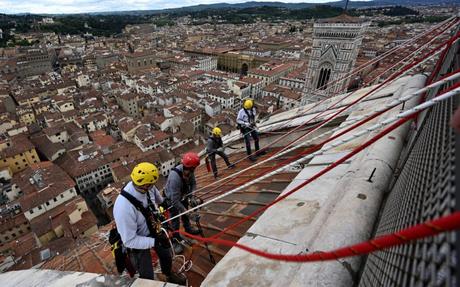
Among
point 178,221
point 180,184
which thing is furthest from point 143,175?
point 178,221

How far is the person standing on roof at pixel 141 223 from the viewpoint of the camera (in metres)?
2.69

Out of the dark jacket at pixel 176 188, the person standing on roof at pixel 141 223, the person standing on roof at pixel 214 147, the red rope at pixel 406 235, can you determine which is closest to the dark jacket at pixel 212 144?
the person standing on roof at pixel 214 147

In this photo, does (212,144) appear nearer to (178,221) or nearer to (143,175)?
(178,221)

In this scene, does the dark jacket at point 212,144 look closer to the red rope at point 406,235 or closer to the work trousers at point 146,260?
the work trousers at point 146,260

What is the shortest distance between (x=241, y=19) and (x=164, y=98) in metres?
128

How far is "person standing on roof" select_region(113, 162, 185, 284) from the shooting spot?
2693mm

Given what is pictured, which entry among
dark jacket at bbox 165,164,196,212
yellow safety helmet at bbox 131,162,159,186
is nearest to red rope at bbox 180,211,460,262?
yellow safety helmet at bbox 131,162,159,186

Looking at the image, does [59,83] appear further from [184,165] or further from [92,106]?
[184,165]

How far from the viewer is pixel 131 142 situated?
95.0 ft

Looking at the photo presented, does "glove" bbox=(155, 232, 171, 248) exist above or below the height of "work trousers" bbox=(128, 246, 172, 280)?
above

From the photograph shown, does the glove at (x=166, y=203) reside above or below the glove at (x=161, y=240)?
below

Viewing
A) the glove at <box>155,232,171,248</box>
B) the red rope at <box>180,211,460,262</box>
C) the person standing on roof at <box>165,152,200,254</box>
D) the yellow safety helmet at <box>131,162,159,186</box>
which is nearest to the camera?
the red rope at <box>180,211,460,262</box>

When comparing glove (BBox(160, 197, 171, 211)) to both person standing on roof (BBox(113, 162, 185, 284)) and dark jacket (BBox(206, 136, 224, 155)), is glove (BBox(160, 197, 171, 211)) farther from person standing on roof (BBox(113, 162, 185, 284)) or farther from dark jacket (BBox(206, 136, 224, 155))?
dark jacket (BBox(206, 136, 224, 155))

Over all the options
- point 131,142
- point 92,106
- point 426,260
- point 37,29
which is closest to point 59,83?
point 92,106
